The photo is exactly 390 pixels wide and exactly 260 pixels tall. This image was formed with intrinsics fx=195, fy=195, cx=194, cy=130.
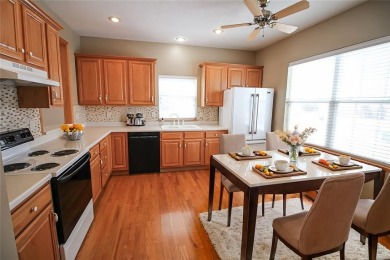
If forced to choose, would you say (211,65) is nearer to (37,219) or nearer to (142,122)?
(142,122)

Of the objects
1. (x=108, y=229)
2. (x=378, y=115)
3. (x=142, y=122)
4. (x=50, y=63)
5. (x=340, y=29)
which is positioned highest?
(x=340, y=29)

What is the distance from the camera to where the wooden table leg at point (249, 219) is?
1.45 meters

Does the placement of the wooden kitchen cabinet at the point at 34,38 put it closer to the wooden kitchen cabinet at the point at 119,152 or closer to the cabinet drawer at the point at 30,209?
the cabinet drawer at the point at 30,209

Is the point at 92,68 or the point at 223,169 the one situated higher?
the point at 92,68

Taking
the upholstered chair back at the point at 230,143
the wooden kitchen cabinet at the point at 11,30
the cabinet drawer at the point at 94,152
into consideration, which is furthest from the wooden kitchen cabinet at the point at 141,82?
the wooden kitchen cabinet at the point at 11,30

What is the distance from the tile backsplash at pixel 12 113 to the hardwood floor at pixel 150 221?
4.26 ft

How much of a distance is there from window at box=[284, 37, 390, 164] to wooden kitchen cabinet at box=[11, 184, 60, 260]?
3.25 meters

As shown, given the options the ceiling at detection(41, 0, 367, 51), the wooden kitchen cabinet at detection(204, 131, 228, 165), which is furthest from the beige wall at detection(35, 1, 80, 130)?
the wooden kitchen cabinet at detection(204, 131, 228, 165)

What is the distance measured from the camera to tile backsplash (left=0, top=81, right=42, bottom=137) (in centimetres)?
176

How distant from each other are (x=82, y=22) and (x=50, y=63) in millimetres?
1337

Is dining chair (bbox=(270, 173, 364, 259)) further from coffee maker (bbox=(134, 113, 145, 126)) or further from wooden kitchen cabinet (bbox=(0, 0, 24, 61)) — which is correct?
coffee maker (bbox=(134, 113, 145, 126))

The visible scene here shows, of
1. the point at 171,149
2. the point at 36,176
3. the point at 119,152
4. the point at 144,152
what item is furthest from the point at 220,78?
the point at 36,176

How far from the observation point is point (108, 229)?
2148 millimetres

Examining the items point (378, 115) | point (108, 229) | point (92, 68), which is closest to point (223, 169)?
point (108, 229)
